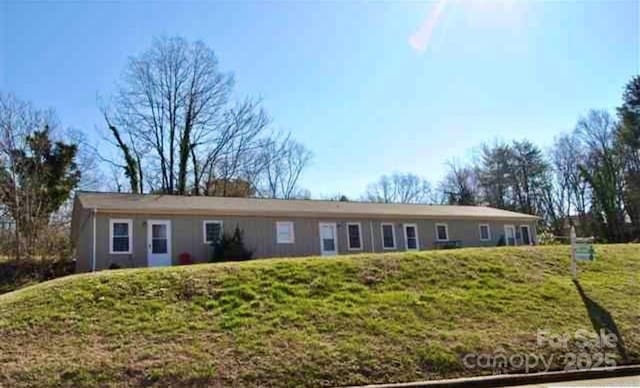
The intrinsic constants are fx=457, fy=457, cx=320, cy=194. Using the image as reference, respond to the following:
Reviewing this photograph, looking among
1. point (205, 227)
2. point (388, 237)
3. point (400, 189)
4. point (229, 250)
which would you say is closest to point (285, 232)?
point (229, 250)

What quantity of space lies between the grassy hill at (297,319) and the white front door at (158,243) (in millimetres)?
5939

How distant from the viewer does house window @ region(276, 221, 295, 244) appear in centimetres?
1977

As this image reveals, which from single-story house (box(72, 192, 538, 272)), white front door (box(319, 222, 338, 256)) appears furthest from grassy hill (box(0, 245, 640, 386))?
white front door (box(319, 222, 338, 256))

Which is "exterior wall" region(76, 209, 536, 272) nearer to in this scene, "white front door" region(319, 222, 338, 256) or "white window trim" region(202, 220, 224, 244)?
"white window trim" region(202, 220, 224, 244)

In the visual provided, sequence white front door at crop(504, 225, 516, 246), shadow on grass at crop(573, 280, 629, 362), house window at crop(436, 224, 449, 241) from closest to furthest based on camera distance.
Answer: shadow on grass at crop(573, 280, 629, 362) < house window at crop(436, 224, 449, 241) < white front door at crop(504, 225, 516, 246)

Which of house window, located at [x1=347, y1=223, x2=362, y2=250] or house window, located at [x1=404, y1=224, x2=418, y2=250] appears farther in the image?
house window, located at [x1=404, y1=224, x2=418, y2=250]

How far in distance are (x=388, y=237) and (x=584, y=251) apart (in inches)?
473

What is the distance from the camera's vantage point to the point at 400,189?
56.0 metres

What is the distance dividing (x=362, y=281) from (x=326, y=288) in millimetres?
1017

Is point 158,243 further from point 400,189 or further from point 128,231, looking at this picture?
point 400,189

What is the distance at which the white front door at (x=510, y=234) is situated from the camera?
26.9 meters

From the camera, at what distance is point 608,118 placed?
39594 mm

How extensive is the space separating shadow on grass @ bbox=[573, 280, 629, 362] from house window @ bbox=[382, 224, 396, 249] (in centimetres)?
1226

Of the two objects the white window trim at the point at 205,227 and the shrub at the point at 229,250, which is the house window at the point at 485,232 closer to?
the shrub at the point at 229,250
